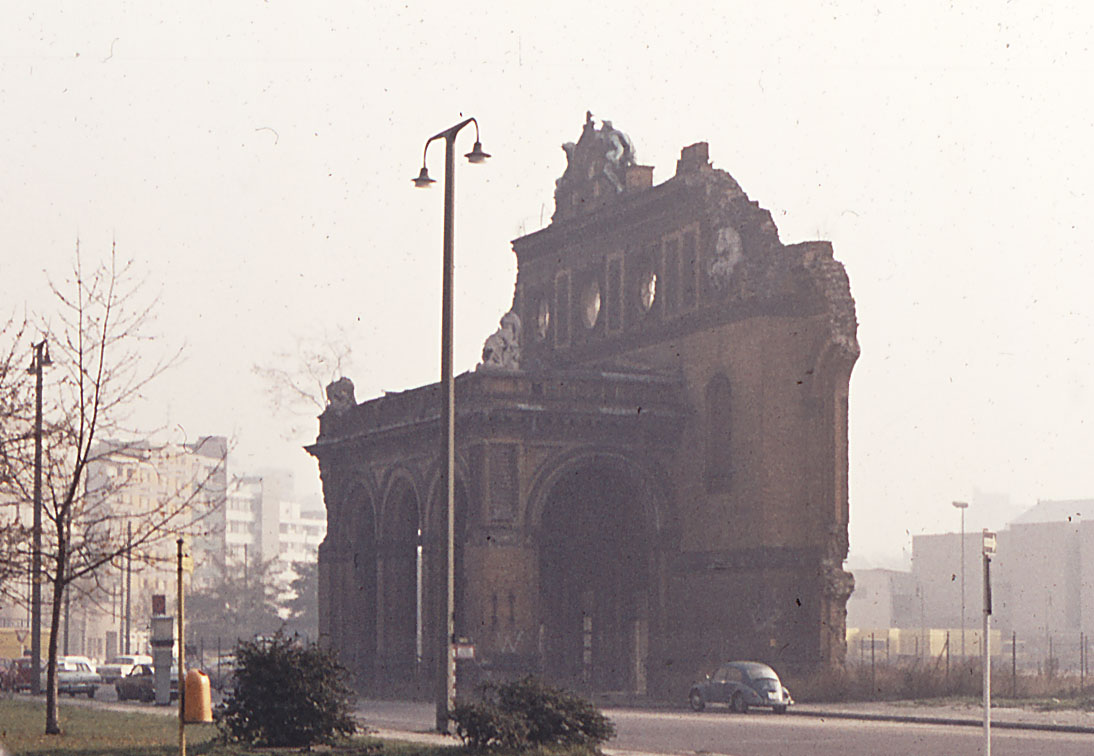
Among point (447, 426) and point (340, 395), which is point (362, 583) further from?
point (447, 426)

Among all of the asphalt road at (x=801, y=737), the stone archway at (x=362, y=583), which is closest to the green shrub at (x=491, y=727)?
the asphalt road at (x=801, y=737)

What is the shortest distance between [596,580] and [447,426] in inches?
1265

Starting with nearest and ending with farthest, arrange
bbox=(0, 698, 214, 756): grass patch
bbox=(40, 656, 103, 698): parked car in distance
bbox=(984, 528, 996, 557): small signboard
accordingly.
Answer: bbox=(984, 528, 996, 557): small signboard, bbox=(0, 698, 214, 756): grass patch, bbox=(40, 656, 103, 698): parked car in distance

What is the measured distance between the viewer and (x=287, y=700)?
22875 mm

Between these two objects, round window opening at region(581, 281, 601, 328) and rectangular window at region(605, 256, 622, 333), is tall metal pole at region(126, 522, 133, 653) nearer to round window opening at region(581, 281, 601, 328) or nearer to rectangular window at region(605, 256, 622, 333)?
round window opening at region(581, 281, 601, 328)

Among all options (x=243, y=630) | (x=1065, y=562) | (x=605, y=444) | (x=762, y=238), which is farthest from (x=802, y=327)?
(x=243, y=630)

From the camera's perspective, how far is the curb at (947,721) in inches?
1318

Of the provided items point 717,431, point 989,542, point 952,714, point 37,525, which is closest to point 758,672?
point 952,714

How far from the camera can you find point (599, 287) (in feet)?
207

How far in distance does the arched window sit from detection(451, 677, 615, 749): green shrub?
32.4 meters

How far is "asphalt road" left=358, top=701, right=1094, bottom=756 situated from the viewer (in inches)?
1052

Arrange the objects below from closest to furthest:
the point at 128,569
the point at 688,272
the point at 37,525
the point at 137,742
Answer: the point at 137,742
the point at 128,569
the point at 37,525
the point at 688,272

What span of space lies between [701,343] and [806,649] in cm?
1019

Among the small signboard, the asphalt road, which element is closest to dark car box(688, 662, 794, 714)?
the asphalt road
